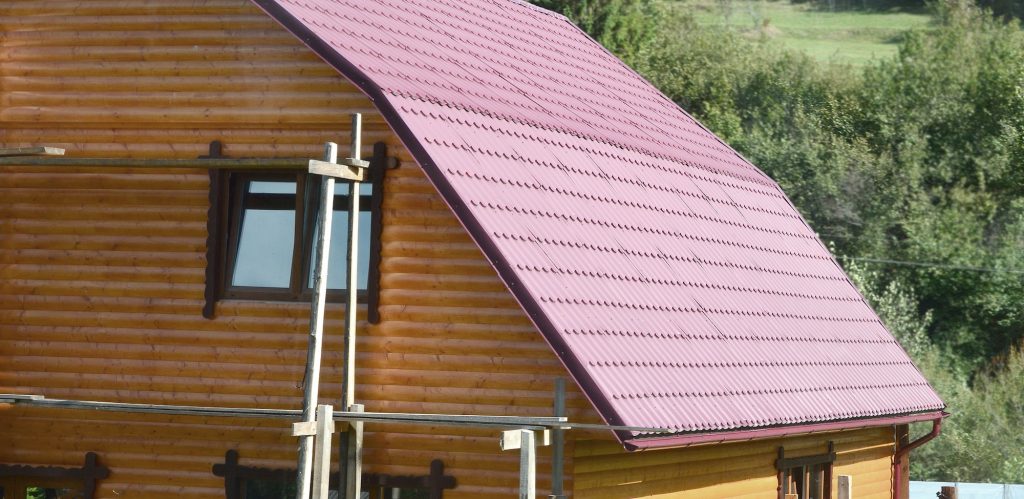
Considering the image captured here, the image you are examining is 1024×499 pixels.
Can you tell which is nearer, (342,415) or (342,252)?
(342,415)

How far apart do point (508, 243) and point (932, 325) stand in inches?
1072

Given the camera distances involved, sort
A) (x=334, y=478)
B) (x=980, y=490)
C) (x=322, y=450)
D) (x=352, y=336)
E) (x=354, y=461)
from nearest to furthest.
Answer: (x=322, y=450)
(x=352, y=336)
(x=354, y=461)
(x=334, y=478)
(x=980, y=490)

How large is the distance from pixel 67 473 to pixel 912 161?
29514 mm

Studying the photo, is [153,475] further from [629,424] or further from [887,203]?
[887,203]

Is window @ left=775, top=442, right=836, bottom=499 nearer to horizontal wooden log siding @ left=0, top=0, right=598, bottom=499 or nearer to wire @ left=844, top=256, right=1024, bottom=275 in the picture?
horizontal wooden log siding @ left=0, top=0, right=598, bottom=499

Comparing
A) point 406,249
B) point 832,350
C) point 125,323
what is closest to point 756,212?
point 832,350

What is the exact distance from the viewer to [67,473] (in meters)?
11.4

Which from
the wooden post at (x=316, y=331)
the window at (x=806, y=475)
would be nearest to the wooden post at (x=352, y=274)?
the wooden post at (x=316, y=331)

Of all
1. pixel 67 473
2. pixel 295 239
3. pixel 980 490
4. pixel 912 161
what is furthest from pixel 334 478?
pixel 912 161

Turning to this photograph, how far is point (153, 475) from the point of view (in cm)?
1123

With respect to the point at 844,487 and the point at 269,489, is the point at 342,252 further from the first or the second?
the point at 844,487

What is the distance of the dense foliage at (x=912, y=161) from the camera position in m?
34.3

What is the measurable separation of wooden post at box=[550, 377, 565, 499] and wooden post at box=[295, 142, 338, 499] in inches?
63.4

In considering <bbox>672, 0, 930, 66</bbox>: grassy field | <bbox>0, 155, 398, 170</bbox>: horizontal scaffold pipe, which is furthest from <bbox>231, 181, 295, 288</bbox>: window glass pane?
<bbox>672, 0, 930, 66</bbox>: grassy field
